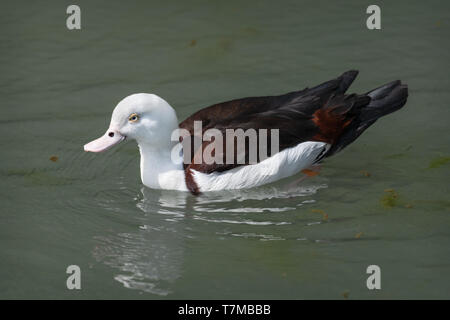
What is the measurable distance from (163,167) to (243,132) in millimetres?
925

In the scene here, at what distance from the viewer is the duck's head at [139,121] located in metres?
8.23

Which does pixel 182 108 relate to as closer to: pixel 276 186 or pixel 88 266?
pixel 276 186

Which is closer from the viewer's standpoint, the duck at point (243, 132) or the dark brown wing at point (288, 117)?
the duck at point (243, 132)

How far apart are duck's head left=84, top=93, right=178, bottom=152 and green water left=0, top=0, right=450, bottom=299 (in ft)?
1.97

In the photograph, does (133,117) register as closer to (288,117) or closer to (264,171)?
(264,171)

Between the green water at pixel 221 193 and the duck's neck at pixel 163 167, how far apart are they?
0.16 meters

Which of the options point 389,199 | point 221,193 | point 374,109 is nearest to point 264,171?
point 221,193

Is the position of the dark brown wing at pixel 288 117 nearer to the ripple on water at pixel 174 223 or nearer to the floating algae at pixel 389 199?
the ripple on water at pixel 174 223

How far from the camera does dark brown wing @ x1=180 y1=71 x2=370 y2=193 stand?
27.7 feet

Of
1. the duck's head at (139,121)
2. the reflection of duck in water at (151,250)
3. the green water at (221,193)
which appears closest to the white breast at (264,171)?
the green water at (221,193)

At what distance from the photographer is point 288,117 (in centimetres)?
863

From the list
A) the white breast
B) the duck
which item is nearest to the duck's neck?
the duck

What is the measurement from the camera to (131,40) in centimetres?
1223
